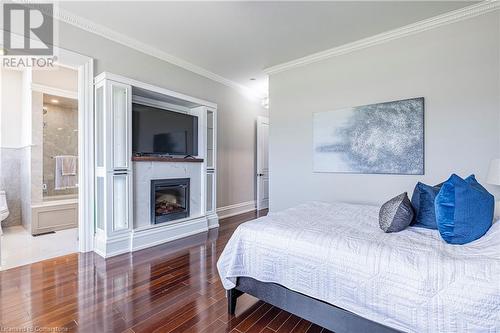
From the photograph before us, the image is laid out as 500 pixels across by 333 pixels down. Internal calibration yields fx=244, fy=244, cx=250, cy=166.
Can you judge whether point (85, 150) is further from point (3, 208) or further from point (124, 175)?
point (3, 208)

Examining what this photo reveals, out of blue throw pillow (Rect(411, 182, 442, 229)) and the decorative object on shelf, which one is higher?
the decorative object on shelf

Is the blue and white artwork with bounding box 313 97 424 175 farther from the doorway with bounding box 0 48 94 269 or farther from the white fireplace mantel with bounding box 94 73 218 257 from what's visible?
the doorway with bounding box 0 48 94 269

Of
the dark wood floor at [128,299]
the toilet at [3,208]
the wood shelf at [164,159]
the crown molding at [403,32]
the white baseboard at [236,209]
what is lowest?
the dark wood floor at [128,299]

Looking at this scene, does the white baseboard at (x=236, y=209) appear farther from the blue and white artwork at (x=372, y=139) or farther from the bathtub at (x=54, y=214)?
the bathtub at (x=54, y=214)

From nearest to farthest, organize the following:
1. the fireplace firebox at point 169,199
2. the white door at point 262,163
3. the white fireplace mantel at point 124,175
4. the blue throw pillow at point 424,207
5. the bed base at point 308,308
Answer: the bed base at point 308,308 < the blue throw pillow at point 424,207 < the white fireplace mantel at point 124,175 < the fireplace firebox at point 169,199 < the white door at point 262,163

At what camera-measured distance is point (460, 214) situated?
141 centimetres

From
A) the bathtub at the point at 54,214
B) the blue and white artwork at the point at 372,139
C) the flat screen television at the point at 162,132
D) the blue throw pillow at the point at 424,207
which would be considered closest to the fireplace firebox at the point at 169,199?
the flat screen television at the point at 162,132

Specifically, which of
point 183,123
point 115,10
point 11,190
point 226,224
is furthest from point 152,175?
point 11,190

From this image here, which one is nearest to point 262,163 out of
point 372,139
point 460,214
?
point 372,139

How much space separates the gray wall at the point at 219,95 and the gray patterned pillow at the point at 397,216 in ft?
11.6

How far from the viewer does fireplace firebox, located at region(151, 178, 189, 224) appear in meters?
3.50

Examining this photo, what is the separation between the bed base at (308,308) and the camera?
4.40 ft

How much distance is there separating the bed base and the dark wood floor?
0.20m

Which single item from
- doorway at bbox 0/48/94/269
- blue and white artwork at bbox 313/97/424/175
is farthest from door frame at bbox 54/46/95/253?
blue and white artwork at bbox 313/97/424/175
